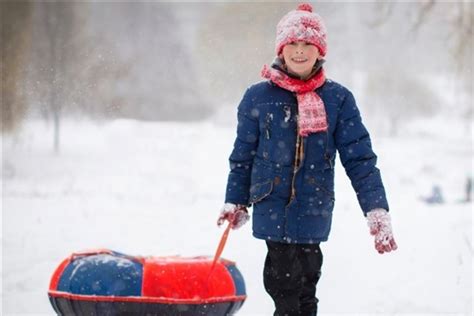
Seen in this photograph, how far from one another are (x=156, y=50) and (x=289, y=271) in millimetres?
12029

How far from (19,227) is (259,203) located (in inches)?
165

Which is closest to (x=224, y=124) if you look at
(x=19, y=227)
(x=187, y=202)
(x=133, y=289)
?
(x=187, y=202)

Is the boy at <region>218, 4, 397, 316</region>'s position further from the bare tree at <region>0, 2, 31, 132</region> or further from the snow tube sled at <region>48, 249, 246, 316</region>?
the bare tree at <region>0, 2, 31, 132</region>

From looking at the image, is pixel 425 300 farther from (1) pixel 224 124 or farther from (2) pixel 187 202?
(1) pixel 224 124

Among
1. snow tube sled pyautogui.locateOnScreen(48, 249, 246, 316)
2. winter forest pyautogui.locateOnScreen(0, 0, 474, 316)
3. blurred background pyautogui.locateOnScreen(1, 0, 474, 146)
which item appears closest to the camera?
snow tube sled pyautogui.locateOnScreen(48, 249, 246, 316)

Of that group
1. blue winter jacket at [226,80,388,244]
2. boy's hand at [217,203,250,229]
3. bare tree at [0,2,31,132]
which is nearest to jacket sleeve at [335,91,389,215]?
blue winter jacket at [226,80,388,244]

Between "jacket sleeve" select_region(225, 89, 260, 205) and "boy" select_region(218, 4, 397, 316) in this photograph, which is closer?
"boy" select_region(218, 4, 397, 316)

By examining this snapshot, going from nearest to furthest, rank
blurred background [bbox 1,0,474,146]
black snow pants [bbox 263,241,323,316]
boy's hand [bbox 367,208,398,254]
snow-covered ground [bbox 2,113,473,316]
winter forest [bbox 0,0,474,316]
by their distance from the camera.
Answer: boy's hand [bbox 367,208,398,254] < black snow pants [bbox 263,241,323,316] < snow-covered ground [bbox 2,113,473,316] < winter forest [bbox 0,0,474,316] < blurred background [bbox 1,0,474,146]

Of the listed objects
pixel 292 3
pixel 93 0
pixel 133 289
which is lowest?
pixel 133 289

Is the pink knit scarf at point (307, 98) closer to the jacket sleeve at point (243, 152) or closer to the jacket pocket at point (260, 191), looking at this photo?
the jacket sleeve at point (243, 152)

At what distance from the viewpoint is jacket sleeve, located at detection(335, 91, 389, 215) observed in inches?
99.4

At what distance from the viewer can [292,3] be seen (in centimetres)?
757

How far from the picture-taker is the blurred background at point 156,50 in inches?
389

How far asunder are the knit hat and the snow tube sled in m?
1.30
